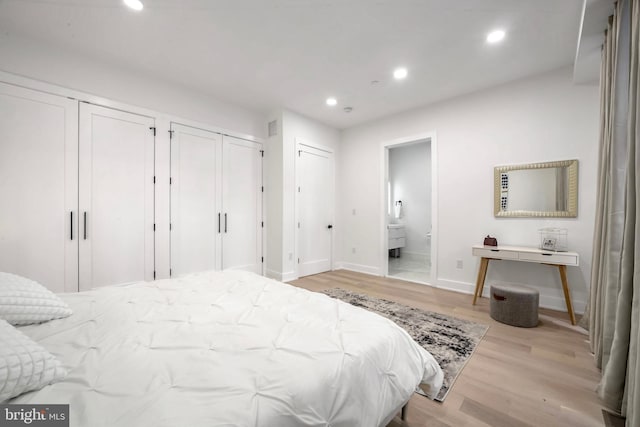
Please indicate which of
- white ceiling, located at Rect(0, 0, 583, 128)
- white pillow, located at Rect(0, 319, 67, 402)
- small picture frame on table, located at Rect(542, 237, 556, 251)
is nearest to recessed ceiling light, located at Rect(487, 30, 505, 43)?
white ceiling, located at Rect(0, 0, 583, 128)

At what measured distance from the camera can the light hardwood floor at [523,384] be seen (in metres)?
1.44

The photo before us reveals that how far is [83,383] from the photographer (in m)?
0.82

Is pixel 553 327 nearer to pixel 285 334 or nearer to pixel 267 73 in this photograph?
pixel 285 334

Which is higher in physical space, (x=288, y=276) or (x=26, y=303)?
(x=26, y=303)

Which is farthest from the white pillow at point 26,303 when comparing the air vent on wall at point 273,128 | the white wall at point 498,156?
the white wall at point 498,156

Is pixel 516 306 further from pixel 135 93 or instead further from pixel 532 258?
pixel 135 93

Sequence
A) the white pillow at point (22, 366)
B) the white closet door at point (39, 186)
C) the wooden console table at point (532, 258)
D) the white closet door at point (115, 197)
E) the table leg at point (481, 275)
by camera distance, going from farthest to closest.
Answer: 1. the table leg at point (481, 275)
2. the white closet door at point (115, 197)
3. the wooden console table at point (532, 258)
4. the white closet door at point (39, 186)
5. the white pillow at point (22, 366)

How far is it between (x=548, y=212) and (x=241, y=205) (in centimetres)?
420

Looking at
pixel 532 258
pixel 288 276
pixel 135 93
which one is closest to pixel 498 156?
pixel 532 258

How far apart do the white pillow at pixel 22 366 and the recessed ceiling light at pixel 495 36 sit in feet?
12.1

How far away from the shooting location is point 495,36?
2414 mm

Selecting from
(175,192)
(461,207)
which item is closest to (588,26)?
(461,207)

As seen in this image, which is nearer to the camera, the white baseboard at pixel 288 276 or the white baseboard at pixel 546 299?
the white baseboard at pixel 546 299

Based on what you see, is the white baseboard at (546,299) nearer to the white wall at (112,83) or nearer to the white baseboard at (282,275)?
the white baseboard at (282,275)
